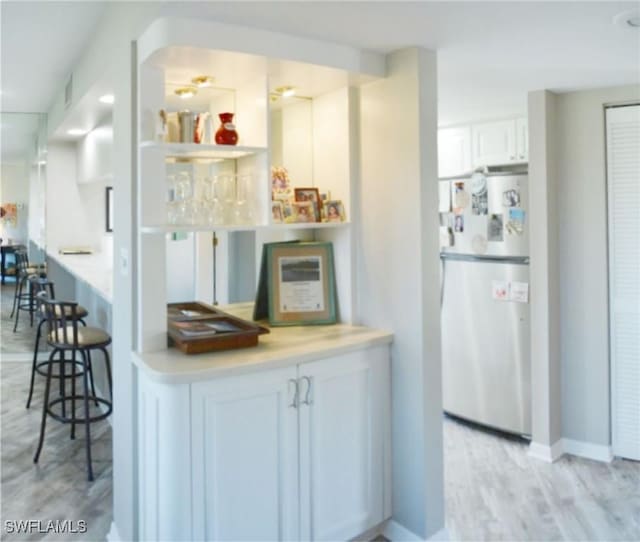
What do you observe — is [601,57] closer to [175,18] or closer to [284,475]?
[175,18]

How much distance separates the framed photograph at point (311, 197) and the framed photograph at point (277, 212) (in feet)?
0.41

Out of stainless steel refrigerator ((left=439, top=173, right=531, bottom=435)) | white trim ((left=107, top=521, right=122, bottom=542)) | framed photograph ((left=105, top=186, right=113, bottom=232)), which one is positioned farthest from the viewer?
framed photograph ((left=105, top=186, right=113, bottom=232))

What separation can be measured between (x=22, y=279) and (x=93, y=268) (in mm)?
1681

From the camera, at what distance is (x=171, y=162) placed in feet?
8.22

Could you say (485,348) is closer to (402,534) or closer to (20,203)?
(402,534)

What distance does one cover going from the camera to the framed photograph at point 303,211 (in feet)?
8.48

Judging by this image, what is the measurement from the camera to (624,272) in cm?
327

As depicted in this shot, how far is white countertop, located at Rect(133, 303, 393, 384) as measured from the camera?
6.18 feet

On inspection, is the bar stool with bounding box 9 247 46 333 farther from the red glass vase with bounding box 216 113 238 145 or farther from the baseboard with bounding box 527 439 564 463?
the baseboard with bounding box 527 439 564 463

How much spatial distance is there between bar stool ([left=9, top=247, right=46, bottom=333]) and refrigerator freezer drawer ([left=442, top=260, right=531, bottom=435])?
3869mm

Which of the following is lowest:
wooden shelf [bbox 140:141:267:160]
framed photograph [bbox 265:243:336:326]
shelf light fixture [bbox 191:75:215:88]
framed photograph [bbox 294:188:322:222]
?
framed photograph [bbox 265:243:336:326]

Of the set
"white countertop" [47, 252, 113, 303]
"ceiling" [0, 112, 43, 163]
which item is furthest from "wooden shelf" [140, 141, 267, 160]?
"ceiling" [0, 112, 43, 163]

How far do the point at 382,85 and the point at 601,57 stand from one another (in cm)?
109

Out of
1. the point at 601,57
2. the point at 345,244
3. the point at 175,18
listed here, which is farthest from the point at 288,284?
the point at 601,57
